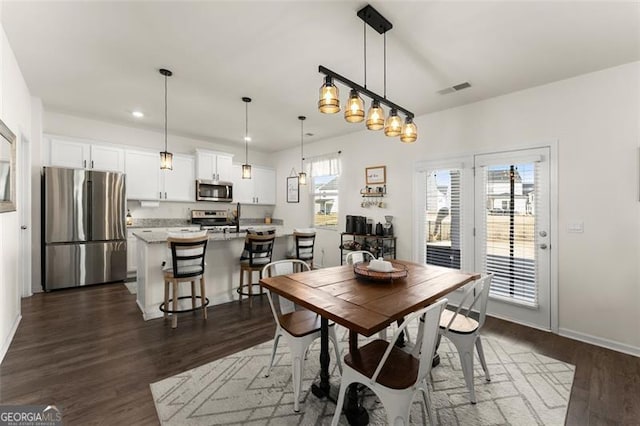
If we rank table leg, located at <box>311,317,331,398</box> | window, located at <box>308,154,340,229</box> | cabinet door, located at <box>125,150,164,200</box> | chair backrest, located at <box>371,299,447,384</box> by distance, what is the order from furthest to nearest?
window, located at <box>308,154,340,229</box> < cabinet door, located at <box>125,150,164,200</box> < table leg, located at <box>311,317,331,398</box> < chair backrest, located at <box>371,299,447,384</box>

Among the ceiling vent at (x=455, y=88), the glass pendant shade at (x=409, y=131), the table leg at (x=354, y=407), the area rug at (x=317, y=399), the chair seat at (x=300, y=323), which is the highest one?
the ceiling vent at (x=455, y=88)

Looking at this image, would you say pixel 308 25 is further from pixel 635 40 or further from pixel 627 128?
pixel 627 128

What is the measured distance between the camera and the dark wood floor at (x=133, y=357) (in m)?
1.91

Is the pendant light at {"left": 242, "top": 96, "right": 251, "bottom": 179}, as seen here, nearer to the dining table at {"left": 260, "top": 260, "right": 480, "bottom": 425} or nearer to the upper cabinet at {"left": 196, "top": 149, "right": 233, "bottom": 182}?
the upper cabinet at {"left": 196, "top": 149, "right": 233, "bottom": 182}

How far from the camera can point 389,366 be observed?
159 cm

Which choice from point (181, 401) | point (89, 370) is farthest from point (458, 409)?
point (89, 370)

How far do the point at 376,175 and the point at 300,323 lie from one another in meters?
3.32

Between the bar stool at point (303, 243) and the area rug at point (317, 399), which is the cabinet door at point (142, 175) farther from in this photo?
the area rug at point (317, 399)

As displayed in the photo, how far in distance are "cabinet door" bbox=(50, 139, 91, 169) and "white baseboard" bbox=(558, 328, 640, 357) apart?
276 inches

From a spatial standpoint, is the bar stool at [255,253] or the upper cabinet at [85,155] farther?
the upper cabinet at [85,155]

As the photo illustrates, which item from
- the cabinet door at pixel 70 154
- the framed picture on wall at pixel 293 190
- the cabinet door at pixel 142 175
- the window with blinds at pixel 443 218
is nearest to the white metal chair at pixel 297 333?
the window with blinds at pixel 443 218

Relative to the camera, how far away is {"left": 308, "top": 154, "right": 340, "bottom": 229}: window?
571 centimetres

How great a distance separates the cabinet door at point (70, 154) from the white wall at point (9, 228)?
4.32 ft

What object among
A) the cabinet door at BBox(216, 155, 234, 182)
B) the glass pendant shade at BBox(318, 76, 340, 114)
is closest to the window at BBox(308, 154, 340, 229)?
the cabinet door at BBox(216, 155, 234, 182)
